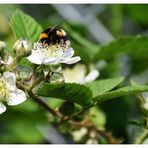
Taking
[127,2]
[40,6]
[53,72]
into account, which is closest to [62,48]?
[53,72]

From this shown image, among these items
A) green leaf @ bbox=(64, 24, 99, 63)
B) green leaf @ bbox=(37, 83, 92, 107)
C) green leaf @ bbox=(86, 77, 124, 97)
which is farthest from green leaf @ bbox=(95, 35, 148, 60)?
green leaf @ bbox=(37, 83, 92, 107)

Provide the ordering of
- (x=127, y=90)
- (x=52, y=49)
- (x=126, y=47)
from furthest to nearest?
1. (x=126, y=47)
2. (x=52, y=49)
3. (x=127, y=90)

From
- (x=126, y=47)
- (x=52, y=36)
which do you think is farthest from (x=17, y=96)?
(x=126, y=47)

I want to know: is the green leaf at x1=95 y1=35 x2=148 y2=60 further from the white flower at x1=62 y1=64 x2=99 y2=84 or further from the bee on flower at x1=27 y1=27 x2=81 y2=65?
the bee on flower at x1=27 y1=27 x2=81 y2=65

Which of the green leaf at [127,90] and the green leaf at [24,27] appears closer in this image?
the green leaf at [127,90]

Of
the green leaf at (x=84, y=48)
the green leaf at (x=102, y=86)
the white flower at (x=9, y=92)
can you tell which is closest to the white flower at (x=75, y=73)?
the green leaf at (x=84, y=48)

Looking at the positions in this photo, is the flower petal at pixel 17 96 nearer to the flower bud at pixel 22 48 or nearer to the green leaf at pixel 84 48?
the flower bud at pixel 22 48

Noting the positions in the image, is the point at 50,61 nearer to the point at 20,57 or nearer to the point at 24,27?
the point at 20,57
